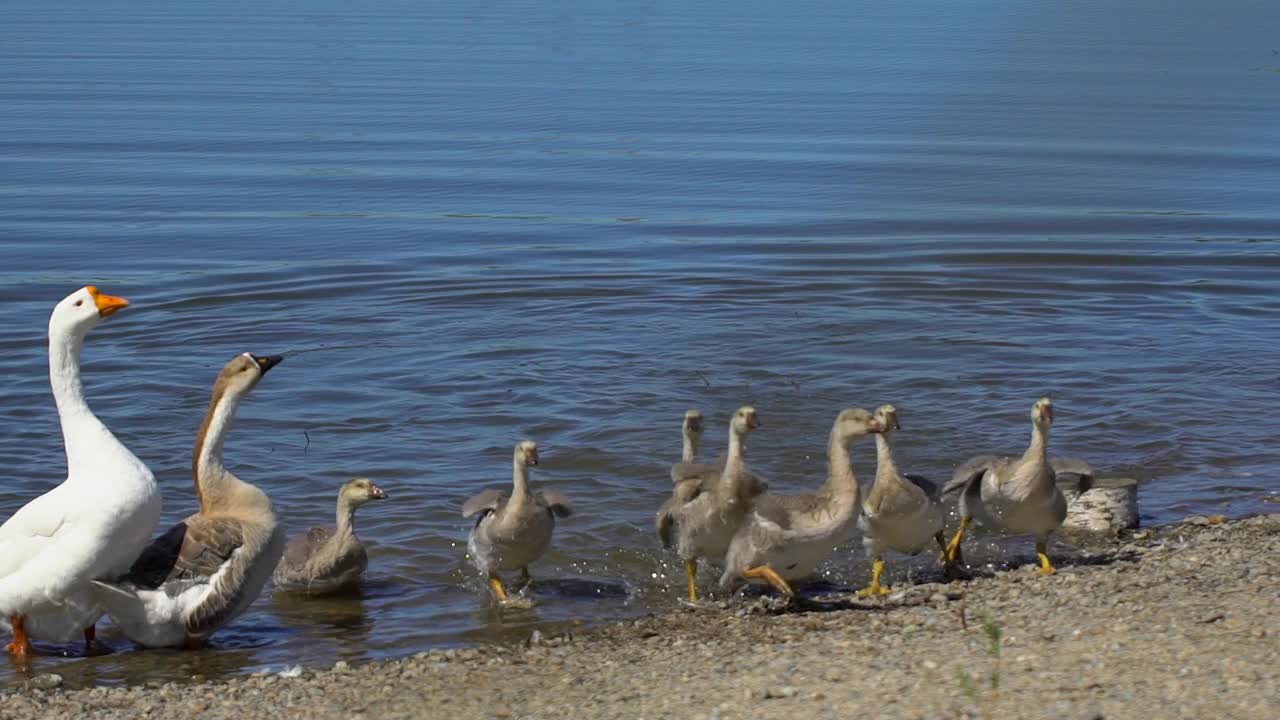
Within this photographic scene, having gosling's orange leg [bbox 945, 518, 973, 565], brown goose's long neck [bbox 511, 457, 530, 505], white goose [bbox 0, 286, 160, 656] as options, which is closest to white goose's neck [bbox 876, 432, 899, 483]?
gosling's orange leg [bbox 945, 518, 973, 565]

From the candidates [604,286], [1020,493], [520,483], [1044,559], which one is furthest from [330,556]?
[604,286]

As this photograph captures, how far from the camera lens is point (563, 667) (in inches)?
333

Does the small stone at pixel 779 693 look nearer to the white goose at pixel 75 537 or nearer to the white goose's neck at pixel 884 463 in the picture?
the white goose's neck at pixel 884 463

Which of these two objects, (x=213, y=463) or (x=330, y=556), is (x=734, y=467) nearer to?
(x=330, y=556)

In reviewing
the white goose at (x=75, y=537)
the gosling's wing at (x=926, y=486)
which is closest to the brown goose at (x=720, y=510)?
the gosling's wing at (x=926, y=486)

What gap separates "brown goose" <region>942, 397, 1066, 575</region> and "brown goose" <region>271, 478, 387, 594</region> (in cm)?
335

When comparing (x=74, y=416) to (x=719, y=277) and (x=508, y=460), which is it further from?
(x=719, y=277)

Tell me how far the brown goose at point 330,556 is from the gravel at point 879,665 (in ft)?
4.32

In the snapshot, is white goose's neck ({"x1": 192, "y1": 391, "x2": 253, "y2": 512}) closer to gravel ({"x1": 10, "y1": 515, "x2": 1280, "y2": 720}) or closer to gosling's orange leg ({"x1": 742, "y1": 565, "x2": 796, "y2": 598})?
gravel ({"x1": 10, "y1": 515, "x2": 1280, "y2": 720})

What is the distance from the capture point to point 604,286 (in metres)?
18.3

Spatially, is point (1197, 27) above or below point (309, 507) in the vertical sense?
above

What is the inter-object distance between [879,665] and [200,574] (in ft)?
11.7

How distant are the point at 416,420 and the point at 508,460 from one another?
4.15 feet

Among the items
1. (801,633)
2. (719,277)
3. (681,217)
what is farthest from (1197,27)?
(801,633)
